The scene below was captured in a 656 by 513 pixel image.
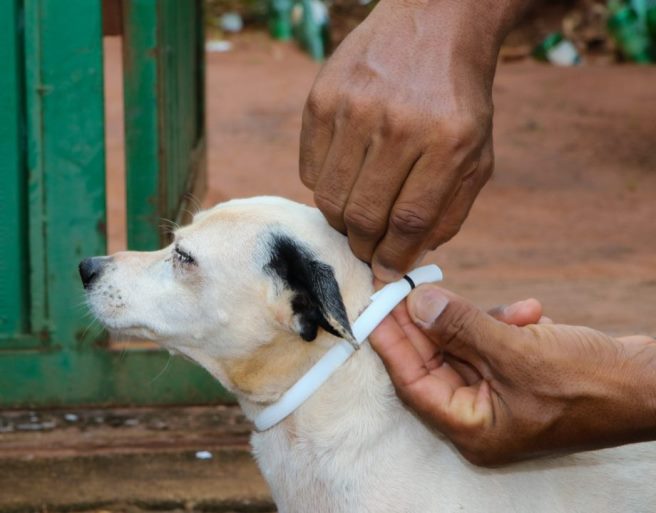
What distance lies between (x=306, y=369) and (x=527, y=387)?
569mm

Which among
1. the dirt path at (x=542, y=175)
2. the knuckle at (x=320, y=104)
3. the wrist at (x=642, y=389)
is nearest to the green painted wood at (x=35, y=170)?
the knuckle at (x=320, y=104)

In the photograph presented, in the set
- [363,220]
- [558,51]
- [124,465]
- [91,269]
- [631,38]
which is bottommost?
[558,51]

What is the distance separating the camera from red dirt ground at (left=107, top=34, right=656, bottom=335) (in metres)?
6.96

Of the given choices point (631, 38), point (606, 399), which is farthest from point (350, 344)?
point (631, 38)

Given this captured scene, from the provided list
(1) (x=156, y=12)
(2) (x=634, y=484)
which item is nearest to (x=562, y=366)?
(2) (x=634, y=484)

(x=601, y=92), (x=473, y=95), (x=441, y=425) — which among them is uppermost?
(x=473, y=95)

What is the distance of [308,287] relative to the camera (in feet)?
9.57

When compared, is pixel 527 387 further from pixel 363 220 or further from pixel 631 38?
pixel 631 38

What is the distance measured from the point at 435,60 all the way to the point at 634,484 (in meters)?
1.23

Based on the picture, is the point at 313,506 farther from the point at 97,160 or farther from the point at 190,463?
the point at 97,160

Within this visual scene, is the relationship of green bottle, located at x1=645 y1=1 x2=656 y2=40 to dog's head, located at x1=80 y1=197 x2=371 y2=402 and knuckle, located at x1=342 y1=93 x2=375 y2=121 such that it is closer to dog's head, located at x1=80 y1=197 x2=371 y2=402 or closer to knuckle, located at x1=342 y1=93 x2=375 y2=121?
dog's head, located at x1=80 y1=197 x2=371 y2=402

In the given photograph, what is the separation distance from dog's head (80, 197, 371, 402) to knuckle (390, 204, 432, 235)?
0.90ft

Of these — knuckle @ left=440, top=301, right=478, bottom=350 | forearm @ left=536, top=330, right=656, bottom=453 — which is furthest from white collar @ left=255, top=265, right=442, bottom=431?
forearm @ left=536, top=330, right=656, bottom=453

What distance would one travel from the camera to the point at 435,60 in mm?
2623
